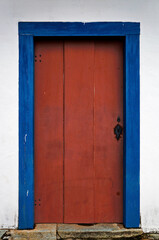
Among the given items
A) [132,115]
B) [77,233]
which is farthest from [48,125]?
[77,233]

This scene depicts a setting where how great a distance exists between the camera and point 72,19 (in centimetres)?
400

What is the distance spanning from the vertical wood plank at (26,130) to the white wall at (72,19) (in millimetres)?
59

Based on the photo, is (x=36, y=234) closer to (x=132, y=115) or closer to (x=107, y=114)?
(x=107, y=114)

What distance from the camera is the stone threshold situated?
12.7 ft

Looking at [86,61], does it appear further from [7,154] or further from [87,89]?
[7,154]

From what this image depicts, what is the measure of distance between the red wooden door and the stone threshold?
→ 0.55 ft

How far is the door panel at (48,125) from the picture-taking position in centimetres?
417

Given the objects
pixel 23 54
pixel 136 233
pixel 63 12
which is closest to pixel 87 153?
pixel 136 233

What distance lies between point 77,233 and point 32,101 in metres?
1.54

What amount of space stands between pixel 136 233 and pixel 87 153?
1034mm

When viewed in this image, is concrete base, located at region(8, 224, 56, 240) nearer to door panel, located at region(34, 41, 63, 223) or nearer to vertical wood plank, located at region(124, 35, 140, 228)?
door panel, located at region(34, 41, 63, 223)

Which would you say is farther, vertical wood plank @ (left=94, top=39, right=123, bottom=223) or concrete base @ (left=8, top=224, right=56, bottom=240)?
vertical wood plank @ (left=94, top=39, right=123, bottom=223)

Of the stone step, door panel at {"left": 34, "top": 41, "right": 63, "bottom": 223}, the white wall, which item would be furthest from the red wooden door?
the white wall

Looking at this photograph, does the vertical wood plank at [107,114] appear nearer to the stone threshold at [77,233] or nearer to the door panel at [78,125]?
the door panel at [78,125]
